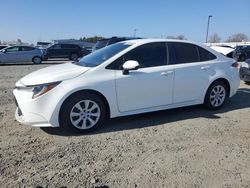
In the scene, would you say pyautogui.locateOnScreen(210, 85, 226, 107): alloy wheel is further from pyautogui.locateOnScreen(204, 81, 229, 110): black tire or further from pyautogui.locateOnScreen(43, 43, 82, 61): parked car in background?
pyautogui.locateOnScreen(43, 43, 82, 61): parked car in background

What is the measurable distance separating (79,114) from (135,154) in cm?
129

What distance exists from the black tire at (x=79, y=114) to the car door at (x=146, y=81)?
379 mm

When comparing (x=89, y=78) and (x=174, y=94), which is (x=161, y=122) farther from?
(x=89, y=78)

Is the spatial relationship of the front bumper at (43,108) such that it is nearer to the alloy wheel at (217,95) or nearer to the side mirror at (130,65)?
the side mirror at (130,65)

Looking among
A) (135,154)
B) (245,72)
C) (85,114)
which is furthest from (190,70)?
(245,72)

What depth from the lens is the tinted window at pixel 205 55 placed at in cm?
629

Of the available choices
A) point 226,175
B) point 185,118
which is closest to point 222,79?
point 185,118

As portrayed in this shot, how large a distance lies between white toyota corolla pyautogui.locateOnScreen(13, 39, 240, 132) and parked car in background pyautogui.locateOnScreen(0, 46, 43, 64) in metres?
17.8

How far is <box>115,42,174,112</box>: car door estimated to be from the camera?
207 inches

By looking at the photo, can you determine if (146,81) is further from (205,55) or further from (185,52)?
(205,55)

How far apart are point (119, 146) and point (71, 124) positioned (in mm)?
949

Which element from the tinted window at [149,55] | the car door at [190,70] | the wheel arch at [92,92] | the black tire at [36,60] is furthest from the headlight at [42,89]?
the black tire at [36,60]

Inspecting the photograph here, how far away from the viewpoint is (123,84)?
5.21 m

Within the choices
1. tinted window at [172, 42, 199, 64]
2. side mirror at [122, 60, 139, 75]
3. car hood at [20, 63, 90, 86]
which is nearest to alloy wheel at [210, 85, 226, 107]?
tinted window at [172, 42, 199, 64]
